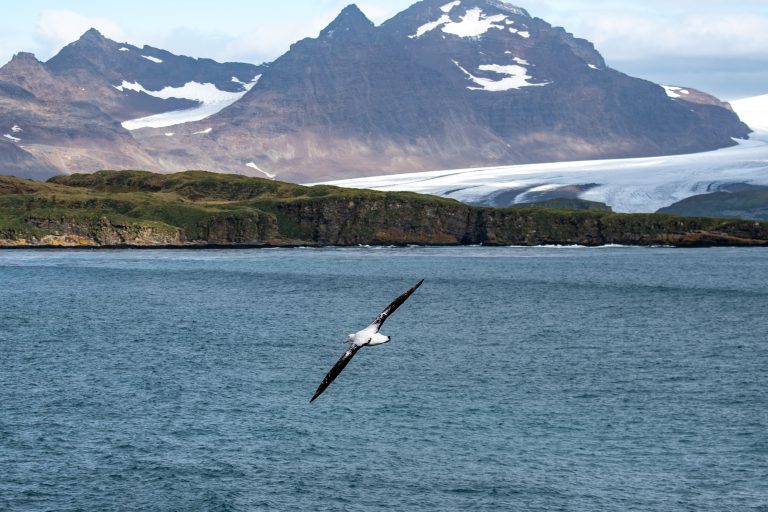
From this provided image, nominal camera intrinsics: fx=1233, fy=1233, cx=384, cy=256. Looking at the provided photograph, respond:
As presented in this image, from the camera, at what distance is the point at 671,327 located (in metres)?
138

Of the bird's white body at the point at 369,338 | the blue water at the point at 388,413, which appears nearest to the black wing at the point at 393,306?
the bird's white body at the point at 369,338

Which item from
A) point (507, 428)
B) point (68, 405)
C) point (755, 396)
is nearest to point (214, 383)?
point (68, 405)

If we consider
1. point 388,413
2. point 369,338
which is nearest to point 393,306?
point 369,338

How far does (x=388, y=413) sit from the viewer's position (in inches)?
3401

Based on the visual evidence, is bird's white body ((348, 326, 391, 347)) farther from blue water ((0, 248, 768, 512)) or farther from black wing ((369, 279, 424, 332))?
blue water ((0, 248, 768, 512))

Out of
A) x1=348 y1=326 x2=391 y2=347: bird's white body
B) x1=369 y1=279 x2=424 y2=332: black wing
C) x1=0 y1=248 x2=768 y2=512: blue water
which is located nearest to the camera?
x1=369 y1=279 x2=424 y2=332: black wing

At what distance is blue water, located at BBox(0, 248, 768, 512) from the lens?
68125mm

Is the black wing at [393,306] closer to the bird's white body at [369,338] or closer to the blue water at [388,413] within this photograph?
the bird's white body at [369,338]

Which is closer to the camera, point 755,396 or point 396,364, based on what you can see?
point 755,396

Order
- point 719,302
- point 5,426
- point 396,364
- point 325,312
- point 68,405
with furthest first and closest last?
point 719,302 < point 325,312 < point 396,364 < point 68,405 < point 5,426

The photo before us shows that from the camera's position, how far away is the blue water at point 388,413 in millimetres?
68125

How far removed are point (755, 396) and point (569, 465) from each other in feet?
84.4

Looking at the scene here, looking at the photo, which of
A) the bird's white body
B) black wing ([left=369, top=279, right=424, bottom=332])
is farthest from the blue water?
black wing ([left=369, top=279, right=424, bottom=332])

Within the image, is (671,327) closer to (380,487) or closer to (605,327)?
(605,327)
